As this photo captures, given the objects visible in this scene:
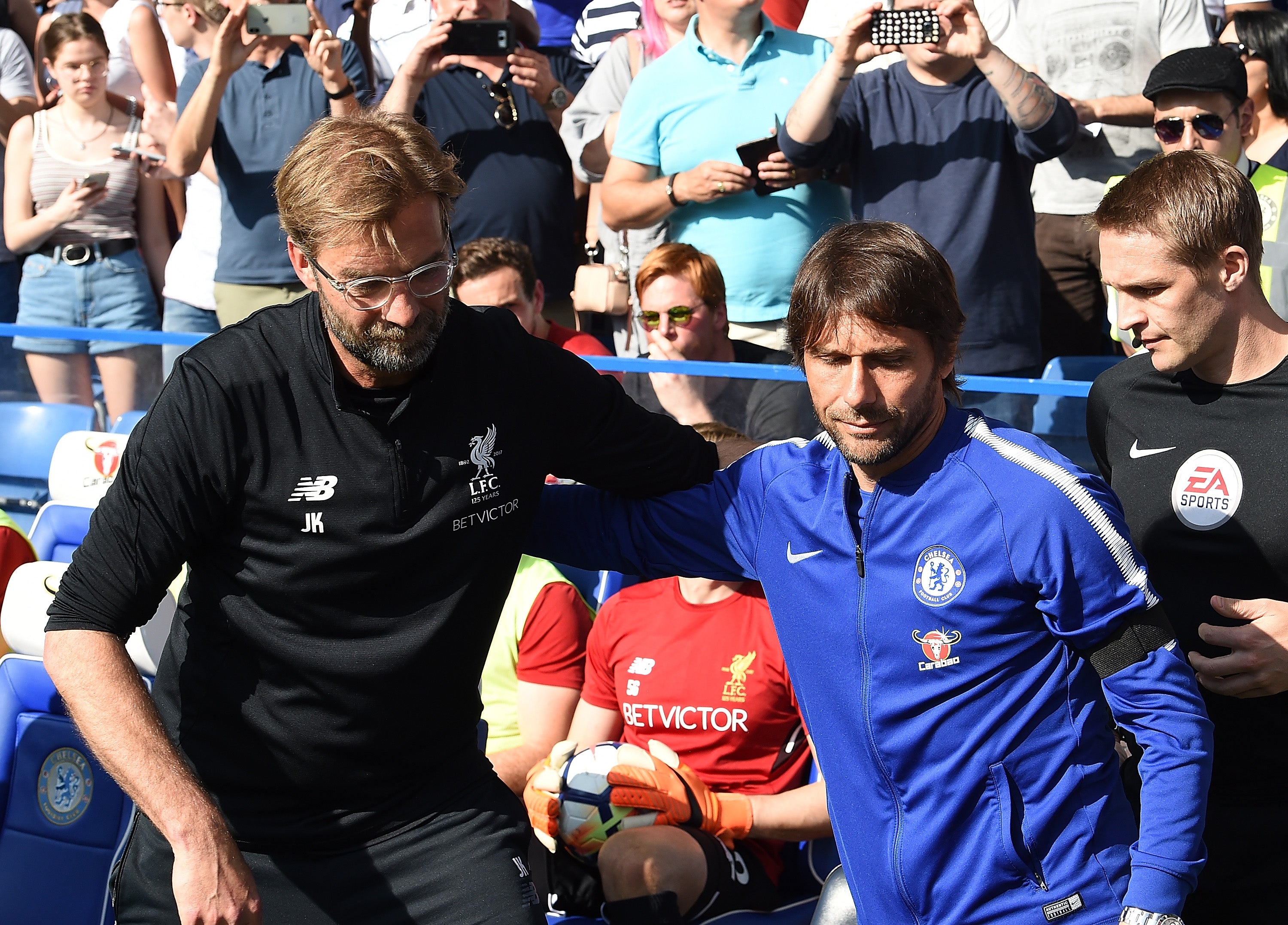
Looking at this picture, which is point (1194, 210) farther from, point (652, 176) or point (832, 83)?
point (652, 176)

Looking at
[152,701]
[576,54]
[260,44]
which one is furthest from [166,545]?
[576,54]

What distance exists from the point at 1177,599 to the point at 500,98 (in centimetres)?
416

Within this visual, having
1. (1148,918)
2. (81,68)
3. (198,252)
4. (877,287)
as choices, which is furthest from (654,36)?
(1148,918)

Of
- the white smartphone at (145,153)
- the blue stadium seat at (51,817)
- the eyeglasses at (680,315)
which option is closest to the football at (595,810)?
the blue stadium seat at (51,817)

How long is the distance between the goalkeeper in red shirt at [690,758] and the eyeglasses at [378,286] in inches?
60.2

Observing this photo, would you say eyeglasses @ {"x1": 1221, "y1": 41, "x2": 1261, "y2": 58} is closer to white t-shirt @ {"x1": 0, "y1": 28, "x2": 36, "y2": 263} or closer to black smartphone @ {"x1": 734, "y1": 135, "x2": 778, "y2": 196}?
black smartphone @ {"x1": 734, "y1": 135, "x2": 778, "y2": 196}

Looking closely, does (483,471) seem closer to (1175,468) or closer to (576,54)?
(1175,468)

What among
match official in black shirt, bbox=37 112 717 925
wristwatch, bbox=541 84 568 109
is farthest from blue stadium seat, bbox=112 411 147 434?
match official in black shirt, bbox=37 112 717 925

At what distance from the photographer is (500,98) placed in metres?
6.14

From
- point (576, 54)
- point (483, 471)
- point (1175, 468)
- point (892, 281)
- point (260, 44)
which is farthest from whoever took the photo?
point (576, 54)

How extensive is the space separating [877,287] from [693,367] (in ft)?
7.61

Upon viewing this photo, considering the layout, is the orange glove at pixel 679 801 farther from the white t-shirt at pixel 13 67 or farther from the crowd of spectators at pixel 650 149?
the white t-shirt at pixel 13 67

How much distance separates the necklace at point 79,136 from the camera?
7.08 m

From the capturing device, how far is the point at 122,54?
7.72 meters
